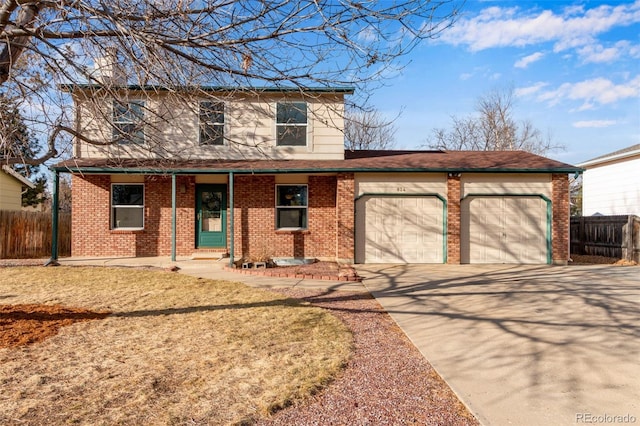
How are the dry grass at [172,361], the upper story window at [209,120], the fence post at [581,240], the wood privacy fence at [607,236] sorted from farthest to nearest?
the fence post at [581,240]
the wood privacy fence at [607,236]
the upper story window at [209,120]
the dry grass at [172,361]

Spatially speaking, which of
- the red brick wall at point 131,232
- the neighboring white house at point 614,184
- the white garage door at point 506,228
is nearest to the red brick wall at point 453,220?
the white garage door at point 506,228

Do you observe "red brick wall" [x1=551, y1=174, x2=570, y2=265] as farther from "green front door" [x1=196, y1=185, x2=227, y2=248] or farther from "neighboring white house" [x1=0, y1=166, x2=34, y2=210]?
"neighboring white house" [x1=0, y1=166, x2=34, y2=210]

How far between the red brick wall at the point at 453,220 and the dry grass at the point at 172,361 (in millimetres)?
6640

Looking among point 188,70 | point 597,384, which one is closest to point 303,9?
point 188,70

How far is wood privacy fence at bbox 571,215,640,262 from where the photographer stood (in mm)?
12508

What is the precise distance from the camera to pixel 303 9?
13.4 feet

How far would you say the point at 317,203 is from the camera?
1276cm

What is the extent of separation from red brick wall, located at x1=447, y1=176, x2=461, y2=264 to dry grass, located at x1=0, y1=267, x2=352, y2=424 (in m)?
6.64

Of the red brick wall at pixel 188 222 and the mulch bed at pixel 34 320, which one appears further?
the red brick wall at pixel 188 222

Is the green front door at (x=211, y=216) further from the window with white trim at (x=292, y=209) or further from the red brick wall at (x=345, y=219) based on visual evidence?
the red brick wall at (x=345, y=219)

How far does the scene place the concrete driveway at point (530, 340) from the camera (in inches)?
122

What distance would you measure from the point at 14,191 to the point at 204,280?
16.8 metres

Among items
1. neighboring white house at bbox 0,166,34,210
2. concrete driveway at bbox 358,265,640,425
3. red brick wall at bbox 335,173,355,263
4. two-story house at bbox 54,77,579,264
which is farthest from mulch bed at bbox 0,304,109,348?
neighboring white house at bbox 0,166,34,210

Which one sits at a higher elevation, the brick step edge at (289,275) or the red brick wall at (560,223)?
the red brick wall at (560,223)
